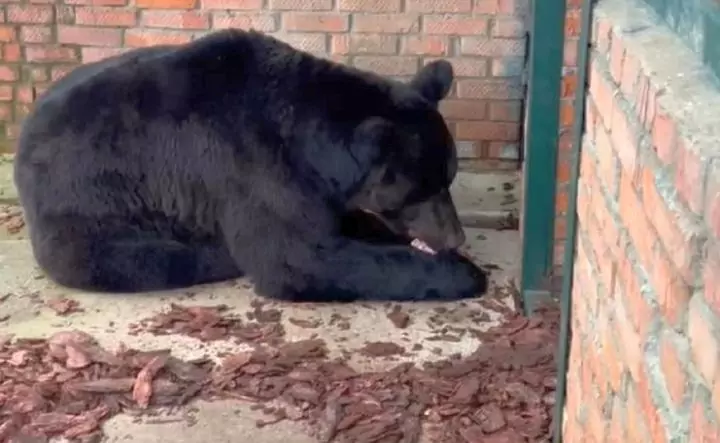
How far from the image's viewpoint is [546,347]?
355cm

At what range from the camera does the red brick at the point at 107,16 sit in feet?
16.1

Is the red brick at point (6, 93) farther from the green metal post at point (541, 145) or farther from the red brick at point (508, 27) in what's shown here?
the green metal post at point (541, 145)

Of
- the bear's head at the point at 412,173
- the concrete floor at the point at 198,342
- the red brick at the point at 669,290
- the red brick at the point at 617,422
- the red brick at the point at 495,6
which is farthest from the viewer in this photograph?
the red brick at the point at 495,6

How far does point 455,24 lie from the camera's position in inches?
189

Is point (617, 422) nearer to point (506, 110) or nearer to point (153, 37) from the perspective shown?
point (506, 110)

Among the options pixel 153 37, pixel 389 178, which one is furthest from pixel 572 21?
pixel 153 37

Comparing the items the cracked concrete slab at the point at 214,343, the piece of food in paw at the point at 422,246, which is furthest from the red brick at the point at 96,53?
the piece of food in paw at the point at 422,246

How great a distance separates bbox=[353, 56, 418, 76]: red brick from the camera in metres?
4.87

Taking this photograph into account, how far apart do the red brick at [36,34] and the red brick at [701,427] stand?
4.20 m

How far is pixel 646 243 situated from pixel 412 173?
6.49 feet

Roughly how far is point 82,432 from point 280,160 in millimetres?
1265

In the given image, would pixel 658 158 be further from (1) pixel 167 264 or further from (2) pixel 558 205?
(1) pixel 167 264

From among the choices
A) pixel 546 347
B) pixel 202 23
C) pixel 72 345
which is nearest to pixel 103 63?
pixel 202 23

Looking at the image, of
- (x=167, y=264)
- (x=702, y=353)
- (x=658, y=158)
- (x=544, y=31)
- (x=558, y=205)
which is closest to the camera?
(x=702, y=353)
